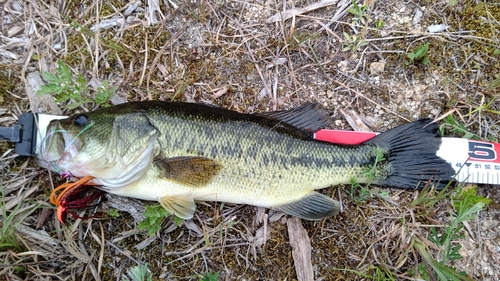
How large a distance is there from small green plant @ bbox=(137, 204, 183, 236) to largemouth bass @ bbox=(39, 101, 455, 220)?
0.35 feet

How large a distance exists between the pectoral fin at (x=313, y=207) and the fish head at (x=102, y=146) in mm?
1361

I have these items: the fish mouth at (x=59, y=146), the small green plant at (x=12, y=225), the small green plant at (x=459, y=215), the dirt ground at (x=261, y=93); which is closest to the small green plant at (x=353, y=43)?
the dirt ground at (x=261, y=93)

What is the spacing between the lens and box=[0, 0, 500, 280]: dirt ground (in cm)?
350

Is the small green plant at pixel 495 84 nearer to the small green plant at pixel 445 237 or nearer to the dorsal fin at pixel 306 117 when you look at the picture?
the small green plant at pixel 445 237

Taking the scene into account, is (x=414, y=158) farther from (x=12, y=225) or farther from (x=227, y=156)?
(x=12, y=225)

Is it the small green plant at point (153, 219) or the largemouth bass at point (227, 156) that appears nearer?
the largemouth bass at point (227, 156)

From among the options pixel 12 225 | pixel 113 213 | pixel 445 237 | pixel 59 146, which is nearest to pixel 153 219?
pixel 113 213

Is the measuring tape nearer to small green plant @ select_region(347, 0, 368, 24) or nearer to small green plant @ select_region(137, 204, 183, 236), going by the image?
small green plant @ select_region(347, 0, 368, 24)

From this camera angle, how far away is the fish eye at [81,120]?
10.4ft

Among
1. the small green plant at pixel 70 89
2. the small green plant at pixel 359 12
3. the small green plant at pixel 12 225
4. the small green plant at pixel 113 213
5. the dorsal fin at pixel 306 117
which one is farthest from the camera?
the small green plant at pixel 359 12

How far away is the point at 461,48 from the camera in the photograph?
3916 mm

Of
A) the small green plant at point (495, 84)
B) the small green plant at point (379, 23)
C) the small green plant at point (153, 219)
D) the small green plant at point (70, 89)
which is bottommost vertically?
the small green plant at point (153, 219)

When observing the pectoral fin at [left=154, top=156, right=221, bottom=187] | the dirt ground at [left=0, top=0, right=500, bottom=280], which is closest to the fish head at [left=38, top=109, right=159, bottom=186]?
the pectoral fin at [left=154, top=156, right=221, bottom=187]

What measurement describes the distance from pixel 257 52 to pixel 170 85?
3.23ft
